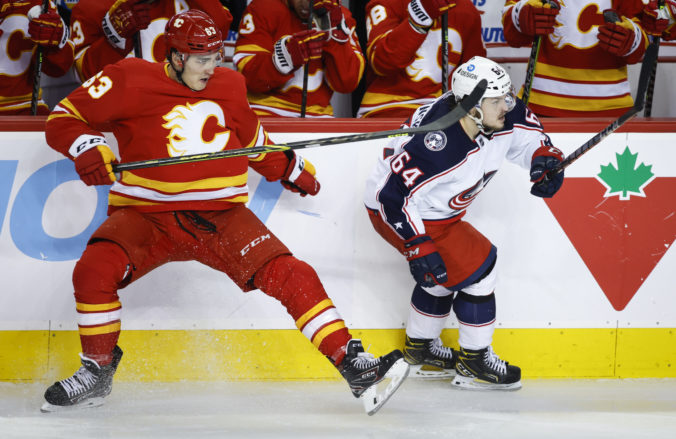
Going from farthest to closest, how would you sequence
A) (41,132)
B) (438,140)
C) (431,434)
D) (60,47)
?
(60,47), (41,132), (438,140), (431,434)

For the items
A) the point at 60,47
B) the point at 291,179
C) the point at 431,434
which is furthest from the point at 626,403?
the point at 60,47

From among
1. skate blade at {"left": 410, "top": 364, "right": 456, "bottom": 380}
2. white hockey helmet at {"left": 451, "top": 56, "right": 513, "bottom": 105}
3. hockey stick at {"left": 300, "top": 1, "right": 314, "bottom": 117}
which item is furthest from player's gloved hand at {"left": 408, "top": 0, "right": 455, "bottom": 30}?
skate blade at {"left": 410, "top": 364, "right": 456, "bottom": 380}

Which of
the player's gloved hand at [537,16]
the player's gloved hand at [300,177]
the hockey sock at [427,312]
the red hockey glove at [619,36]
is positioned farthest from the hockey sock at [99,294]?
the red hockey glove at [619,36]

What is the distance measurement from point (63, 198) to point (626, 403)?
2035 millimetres

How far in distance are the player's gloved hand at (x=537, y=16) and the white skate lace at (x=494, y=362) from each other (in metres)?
1.27

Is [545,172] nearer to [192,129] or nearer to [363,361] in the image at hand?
[363,361]

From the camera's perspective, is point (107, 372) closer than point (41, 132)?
Yes

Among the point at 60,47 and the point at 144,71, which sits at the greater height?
the point at 144,71

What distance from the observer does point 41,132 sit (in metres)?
3.01

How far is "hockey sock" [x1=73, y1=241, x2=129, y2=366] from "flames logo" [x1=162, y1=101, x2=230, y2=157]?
36 centimetres

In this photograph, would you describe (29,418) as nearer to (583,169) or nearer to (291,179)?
(291,179)

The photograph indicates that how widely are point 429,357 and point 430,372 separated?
68mm

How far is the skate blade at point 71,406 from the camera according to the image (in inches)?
106

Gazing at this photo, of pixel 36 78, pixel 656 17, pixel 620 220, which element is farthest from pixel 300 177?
pixel 656 17
